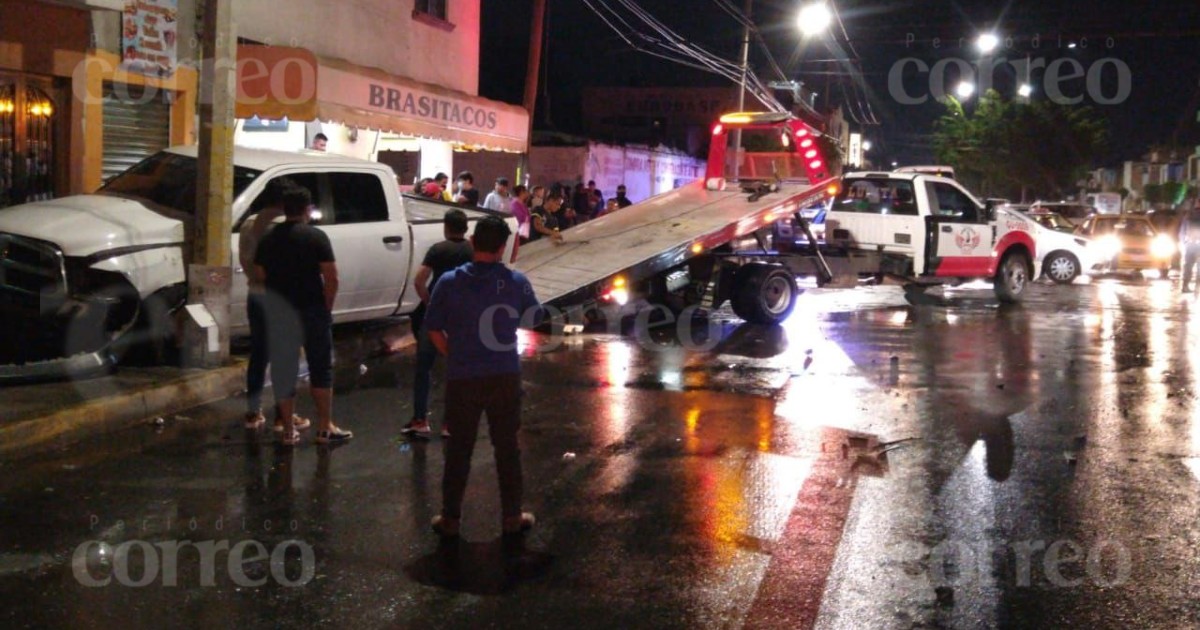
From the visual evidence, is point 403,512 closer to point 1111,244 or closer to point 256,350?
point 256,350

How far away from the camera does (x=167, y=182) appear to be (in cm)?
979

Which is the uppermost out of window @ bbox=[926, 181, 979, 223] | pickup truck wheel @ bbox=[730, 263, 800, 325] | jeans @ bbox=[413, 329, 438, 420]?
window @ bbox=[926, 181, 979, 223]

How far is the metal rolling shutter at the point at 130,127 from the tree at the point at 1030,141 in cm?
4764

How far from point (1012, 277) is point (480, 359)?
14.5 meters

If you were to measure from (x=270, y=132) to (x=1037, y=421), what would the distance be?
11.7 metres

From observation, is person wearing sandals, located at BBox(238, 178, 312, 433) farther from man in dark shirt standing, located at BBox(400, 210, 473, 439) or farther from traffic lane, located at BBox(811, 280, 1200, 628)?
traffic lane, located at BBox(811, 280, 1200, 628)

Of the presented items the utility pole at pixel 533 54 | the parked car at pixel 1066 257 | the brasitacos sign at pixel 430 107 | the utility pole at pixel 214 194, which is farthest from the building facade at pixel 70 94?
the parked car at pixel 1066 257

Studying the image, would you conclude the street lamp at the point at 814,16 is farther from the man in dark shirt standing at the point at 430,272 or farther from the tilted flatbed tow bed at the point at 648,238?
the man in dark shirt standing at the point at 430,272

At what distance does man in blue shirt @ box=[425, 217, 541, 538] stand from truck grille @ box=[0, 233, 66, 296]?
13.2ft

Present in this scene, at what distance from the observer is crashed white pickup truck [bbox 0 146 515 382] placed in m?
8.28

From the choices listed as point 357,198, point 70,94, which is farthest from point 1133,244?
point 70,94

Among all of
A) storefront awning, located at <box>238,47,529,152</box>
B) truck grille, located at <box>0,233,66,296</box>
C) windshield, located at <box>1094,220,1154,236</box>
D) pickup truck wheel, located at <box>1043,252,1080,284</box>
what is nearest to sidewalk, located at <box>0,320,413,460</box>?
truck grille, located at <box>0,233,66,296</box>

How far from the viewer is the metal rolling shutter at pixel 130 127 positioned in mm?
13672

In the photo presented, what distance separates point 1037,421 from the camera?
28.8 ft
